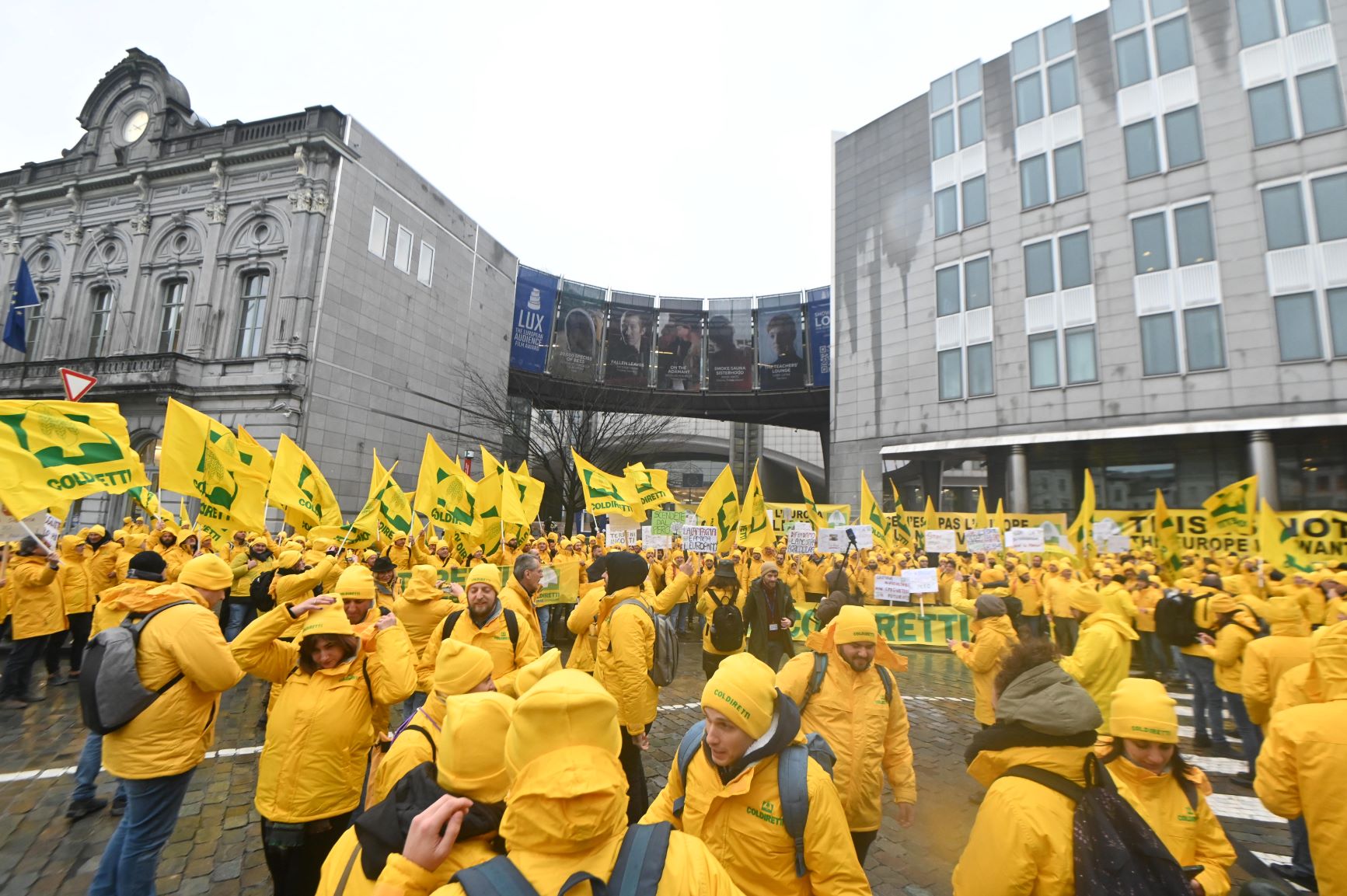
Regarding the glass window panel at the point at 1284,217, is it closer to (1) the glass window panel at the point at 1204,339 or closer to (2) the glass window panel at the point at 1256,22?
Answer: (1) the glass window panel at the point at 1204,339

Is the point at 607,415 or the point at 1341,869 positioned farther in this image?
the point at 607,415

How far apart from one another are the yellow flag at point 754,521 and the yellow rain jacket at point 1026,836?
9.08m

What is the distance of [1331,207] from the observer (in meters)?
18.7

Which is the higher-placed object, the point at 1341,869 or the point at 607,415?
the point at 607,415

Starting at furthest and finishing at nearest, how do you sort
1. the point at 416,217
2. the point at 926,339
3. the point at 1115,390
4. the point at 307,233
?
the point at 416,217 < the point at 926,339 < the point at 307,233 < the point at 1115,390

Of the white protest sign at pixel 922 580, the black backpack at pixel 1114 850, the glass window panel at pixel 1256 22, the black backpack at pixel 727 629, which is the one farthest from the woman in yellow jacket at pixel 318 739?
the glass window panel at pixel 1256 22

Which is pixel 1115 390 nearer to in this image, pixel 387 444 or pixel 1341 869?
pixel 1341 869

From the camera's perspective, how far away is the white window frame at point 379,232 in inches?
1041

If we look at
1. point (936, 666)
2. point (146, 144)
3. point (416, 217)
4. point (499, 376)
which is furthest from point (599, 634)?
point (146, 144)

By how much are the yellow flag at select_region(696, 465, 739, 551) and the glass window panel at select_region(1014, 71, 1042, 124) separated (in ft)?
73.7

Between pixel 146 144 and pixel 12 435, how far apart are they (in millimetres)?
31160

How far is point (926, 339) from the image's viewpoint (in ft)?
84.5

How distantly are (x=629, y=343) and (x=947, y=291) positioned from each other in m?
20.9

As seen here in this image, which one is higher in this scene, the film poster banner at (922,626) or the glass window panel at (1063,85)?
the glass window panel at (1063,85)
